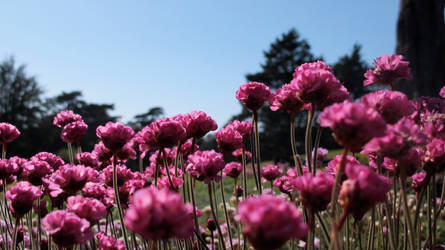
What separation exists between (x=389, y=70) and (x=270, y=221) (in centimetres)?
107

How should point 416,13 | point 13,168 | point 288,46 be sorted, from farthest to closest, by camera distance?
1. point 288,46
2. point 416,13
3. point 13,168

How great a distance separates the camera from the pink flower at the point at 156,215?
60 cm

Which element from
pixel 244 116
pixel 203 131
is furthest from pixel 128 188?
pixel 244 116

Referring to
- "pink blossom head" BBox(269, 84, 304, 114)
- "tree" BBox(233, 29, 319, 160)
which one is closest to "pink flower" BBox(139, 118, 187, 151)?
"pink blossom head" BBox(269, 84, 304, 114)

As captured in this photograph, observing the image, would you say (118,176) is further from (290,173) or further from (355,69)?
(355,69)

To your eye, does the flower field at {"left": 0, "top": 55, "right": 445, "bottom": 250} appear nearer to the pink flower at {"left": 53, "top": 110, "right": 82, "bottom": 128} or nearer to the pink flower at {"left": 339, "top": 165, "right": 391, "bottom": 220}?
the pink flower at {"left": 339, "top": 165, "right": 391, "bottom": 220}

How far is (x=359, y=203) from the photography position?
0.72 meters

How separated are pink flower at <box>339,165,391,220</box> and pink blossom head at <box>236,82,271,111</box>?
0.68 m

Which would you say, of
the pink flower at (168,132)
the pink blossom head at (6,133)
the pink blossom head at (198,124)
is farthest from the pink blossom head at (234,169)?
the pink blossom head at (6,133)

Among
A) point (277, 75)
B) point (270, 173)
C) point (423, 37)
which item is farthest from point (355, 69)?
point (270, 173)

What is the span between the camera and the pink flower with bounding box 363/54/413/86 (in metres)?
1.36

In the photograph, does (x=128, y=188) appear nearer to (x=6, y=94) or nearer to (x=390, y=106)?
(x=390, y=106)

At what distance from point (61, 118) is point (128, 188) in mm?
961

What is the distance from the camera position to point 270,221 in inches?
23.1
